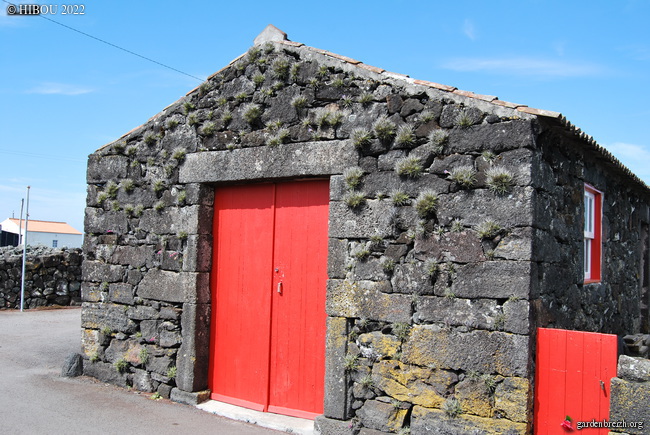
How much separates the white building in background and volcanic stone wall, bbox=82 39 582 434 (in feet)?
142

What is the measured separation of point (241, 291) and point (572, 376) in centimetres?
379

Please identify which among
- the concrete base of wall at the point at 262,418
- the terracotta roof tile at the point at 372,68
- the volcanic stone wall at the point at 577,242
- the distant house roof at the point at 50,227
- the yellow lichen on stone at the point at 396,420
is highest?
the terracotta roof tile at the point at 372,68

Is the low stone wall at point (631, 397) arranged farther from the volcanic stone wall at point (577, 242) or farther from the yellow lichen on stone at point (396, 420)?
the yellow lichen on stone at point (396, 420)

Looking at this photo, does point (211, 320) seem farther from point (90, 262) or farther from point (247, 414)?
point (90, 262)

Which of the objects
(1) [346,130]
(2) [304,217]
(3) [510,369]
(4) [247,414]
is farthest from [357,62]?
(4) [247,414]

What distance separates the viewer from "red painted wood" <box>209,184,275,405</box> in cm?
650

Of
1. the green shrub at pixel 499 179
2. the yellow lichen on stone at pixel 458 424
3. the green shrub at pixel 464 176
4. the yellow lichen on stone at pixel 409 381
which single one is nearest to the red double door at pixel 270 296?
the yellow lichen on stone at pixel 409 381

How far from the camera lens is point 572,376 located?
4535 mm

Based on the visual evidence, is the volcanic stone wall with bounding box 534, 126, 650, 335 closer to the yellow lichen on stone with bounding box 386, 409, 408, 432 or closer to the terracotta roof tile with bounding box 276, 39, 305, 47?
the yellow lichen on stone with bounding box 386, 409, 408, 432

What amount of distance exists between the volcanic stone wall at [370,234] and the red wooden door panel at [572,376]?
0.16 metres

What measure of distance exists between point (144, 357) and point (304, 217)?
2985 millimetres

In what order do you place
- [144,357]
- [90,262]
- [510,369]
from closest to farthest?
[510,369]
[144,357]
[90,262]

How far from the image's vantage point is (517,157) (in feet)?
15.9

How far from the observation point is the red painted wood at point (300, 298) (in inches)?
238
